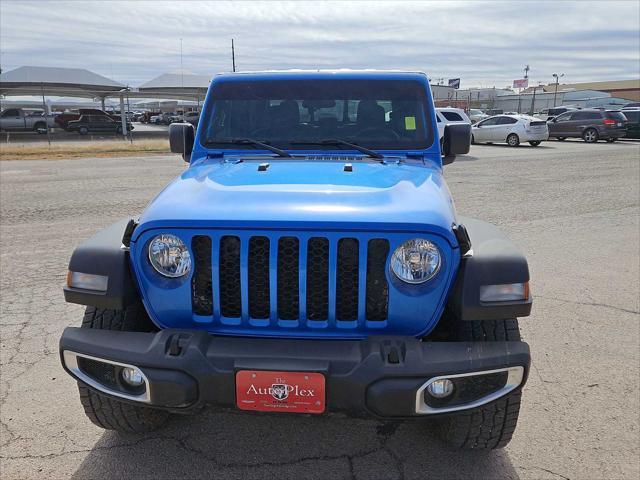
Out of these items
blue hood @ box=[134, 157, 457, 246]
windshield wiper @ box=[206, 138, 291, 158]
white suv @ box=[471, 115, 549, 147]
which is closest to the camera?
blue hood @ box=[134, 157, 457, 246]

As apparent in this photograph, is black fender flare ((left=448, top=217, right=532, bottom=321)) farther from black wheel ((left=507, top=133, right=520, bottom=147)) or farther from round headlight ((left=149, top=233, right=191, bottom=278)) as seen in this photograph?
black wheel ((left=507, top=133, right=520, bottom=147))

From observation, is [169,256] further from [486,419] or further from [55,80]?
[55,80]

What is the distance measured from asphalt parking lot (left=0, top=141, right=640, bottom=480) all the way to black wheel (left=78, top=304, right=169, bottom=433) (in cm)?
11

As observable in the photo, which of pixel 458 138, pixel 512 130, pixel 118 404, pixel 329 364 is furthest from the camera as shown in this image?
pixel 512 130

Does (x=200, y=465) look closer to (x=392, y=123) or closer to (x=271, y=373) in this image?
(x=271, y=373)

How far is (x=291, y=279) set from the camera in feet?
7.73

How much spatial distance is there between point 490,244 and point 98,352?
1.82 m

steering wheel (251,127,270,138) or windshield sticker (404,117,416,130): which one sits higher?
windshield sticker (404,117,416,130)

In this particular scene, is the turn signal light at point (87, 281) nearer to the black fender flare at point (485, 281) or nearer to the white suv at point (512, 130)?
the black fender flare at point (485, 281)

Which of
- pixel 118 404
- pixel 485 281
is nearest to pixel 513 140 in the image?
pixel 485 281

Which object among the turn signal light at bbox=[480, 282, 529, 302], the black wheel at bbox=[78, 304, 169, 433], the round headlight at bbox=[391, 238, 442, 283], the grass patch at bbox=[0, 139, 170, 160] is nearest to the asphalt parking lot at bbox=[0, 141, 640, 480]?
the black wheel at bbox=[78, 304, 169, 433]

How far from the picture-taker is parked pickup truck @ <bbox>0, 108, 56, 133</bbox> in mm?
37188

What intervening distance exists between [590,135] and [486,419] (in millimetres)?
26775

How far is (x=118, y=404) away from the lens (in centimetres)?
272
